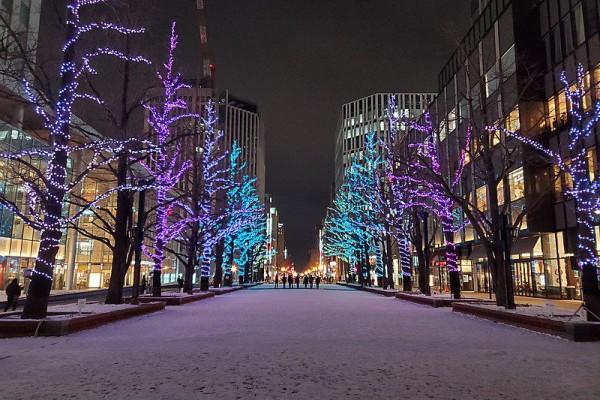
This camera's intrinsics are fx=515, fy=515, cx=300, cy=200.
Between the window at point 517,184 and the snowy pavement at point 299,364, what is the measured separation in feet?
74.0

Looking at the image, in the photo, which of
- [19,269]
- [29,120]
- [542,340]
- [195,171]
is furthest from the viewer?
[29,120]

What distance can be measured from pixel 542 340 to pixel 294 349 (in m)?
5.87

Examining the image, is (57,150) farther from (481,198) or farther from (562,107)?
(481,198)

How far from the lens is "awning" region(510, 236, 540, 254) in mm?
33406

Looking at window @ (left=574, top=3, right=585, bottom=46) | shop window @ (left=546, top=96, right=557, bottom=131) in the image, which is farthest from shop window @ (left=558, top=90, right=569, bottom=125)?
window @ (left=574, top=3, right=585, bottom=46)

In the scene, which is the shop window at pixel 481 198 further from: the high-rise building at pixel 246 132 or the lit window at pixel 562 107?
the high-rise building at pixel 246 132

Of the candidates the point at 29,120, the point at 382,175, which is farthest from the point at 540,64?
the point at 29,120

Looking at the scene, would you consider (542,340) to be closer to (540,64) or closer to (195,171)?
(195,171)

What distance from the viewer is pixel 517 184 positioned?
34938 millimetres

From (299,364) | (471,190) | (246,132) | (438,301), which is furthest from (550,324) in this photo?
(246,132)

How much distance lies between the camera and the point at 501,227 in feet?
61.4

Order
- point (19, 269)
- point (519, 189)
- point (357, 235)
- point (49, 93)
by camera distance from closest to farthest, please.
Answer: point (49, 93) < point (519, 189) < point (19, 269) < point (357, 235)

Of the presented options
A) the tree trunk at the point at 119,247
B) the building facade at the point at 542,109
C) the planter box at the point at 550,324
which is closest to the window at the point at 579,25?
the building facade at the point at 542,109

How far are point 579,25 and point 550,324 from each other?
75.0 feet
